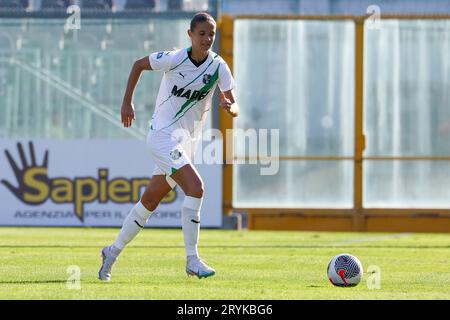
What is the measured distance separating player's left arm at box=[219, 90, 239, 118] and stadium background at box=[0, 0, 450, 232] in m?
12.0

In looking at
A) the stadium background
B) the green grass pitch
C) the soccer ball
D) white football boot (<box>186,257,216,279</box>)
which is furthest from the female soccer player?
the stadium background

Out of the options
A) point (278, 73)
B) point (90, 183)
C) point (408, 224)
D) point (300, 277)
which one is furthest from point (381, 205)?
point (300, 277)

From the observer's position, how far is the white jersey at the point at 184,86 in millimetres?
11133

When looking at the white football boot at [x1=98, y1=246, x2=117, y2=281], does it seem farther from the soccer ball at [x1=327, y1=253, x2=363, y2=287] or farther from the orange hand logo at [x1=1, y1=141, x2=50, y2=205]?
the orange hand logo at [x1=1, y1=141, x2=50, y2=205]

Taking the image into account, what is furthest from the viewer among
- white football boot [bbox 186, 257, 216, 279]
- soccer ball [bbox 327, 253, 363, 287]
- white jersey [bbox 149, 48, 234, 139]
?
white jersey [bbox 149, 48, 234, 139]

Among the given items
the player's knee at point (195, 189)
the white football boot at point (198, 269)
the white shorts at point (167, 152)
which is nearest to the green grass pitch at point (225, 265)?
the white football boot at point (198, 269)

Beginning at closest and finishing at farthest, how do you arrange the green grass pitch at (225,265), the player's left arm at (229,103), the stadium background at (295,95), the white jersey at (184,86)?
the green grass pitch at (225,265)
the player's left arm at (229,103)
the white jersey at (184,86)
the stadium background at (295,95)

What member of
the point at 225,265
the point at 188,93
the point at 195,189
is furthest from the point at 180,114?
the point at 225,265

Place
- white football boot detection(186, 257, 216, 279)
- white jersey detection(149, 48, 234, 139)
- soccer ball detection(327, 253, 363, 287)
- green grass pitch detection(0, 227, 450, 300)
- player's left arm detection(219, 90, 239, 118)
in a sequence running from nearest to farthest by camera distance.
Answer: green grass pitch detection(0, 227, 450, 300) < soccer ball detection(327, 253, 363, 287) < white football boot detection(186, 257, 216, 279) < player's left arm detection(219, 90, 239, 118) < white jersey detection(149, 48, 234, 139)

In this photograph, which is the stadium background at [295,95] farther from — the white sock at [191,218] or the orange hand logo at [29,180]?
the white sock at [191,218]

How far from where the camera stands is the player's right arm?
10781 millimetres

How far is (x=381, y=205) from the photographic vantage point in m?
23.8

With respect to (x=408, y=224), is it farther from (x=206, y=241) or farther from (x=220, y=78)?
(x=220, y=78)

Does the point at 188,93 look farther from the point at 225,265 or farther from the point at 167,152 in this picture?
the point at 225,265
